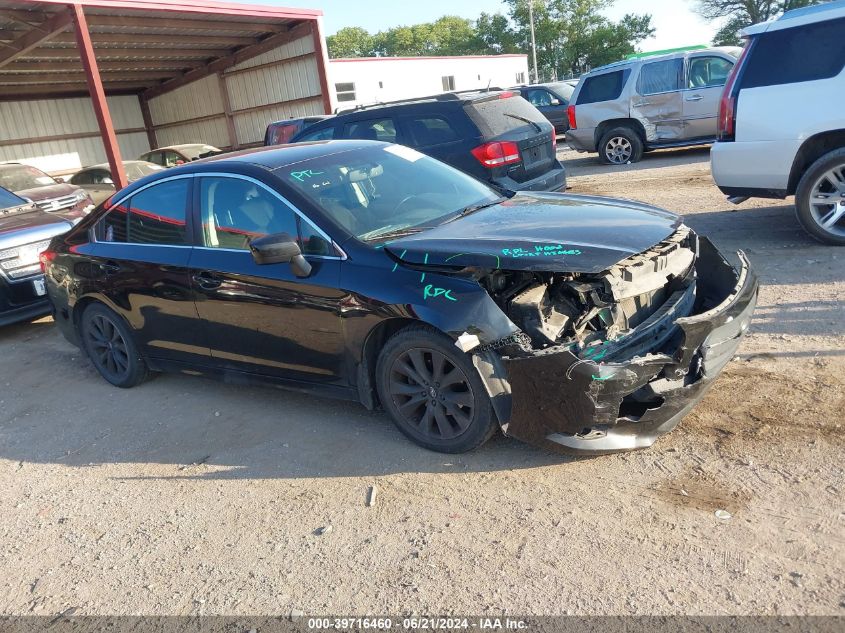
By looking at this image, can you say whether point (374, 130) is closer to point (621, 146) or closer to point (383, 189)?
point (383, 189)

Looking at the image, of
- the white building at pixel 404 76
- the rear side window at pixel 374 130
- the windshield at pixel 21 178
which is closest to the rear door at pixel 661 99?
the rear side window at pixel 374 130

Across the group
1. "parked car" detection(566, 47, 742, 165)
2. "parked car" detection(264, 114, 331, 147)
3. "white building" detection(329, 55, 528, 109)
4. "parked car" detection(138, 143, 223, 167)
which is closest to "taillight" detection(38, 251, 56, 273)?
"parked car" detection(264, 114, 331, 147)

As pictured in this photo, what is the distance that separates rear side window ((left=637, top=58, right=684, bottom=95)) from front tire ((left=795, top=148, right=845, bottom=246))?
6.83 meters

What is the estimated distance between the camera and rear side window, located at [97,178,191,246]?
4676 mm

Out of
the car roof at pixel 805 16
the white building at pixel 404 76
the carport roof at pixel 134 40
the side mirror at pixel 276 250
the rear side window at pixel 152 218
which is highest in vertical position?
the carport roof at pixel 134 40

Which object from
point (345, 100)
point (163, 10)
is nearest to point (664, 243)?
point (163, 10)

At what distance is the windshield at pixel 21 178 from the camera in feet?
39.4

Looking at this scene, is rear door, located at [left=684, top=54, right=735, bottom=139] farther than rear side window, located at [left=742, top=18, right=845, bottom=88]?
Yes

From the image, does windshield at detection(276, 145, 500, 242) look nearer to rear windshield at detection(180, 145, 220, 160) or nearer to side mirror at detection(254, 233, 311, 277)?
side mirror at detection(254, 233, 311, 277)

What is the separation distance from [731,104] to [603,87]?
281 inches

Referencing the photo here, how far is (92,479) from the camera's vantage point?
4.09 metres

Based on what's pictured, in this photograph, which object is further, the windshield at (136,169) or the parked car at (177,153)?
the parked car at (177,153)

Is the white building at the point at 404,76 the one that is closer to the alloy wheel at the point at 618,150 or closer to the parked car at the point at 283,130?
the parked car at the point at 283,130

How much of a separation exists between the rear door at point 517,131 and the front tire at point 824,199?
2682 mm
